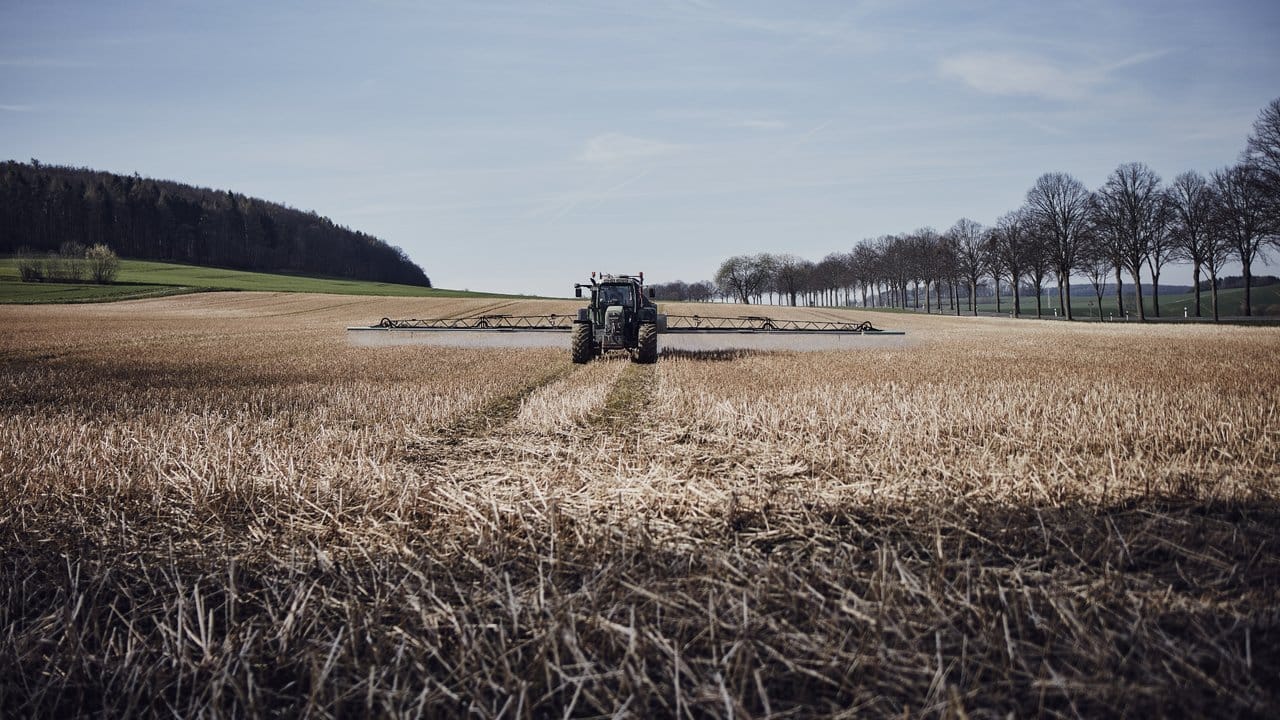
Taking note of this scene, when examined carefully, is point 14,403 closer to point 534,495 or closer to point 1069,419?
point 534,495

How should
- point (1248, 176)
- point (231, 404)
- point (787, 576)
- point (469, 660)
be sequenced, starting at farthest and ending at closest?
point (1248, 176), point (231, 404), point (787, 576), point (469, 660)

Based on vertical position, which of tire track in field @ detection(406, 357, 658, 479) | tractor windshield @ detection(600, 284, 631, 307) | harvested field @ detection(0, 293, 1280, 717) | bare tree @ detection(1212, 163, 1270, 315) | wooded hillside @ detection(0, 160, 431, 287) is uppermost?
wooded hillside @ detection(0, 160, 431, 287)

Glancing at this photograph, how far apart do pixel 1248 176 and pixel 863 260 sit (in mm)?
65000

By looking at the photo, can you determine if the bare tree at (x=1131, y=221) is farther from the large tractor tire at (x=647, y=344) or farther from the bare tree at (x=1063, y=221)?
the large tractor tire at (x=647, y=344)

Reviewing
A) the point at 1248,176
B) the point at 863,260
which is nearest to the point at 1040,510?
the point at 1248,176

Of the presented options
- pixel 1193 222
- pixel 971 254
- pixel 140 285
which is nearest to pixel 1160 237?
pixel 1193 222

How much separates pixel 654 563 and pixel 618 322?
1300 cm

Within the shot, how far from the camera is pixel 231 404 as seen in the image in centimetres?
777

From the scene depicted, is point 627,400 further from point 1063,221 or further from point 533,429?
point 1063,221

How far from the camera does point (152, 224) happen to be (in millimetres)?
117562

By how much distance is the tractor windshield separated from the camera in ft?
53.8

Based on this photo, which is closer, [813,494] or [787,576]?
[787,576]

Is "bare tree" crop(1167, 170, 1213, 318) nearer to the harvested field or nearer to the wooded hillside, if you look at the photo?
the harvested field

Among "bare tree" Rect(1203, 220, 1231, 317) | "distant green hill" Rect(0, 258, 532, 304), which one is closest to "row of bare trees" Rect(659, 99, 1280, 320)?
"bare tree" Rect(1203, 220, 1231, 317)
